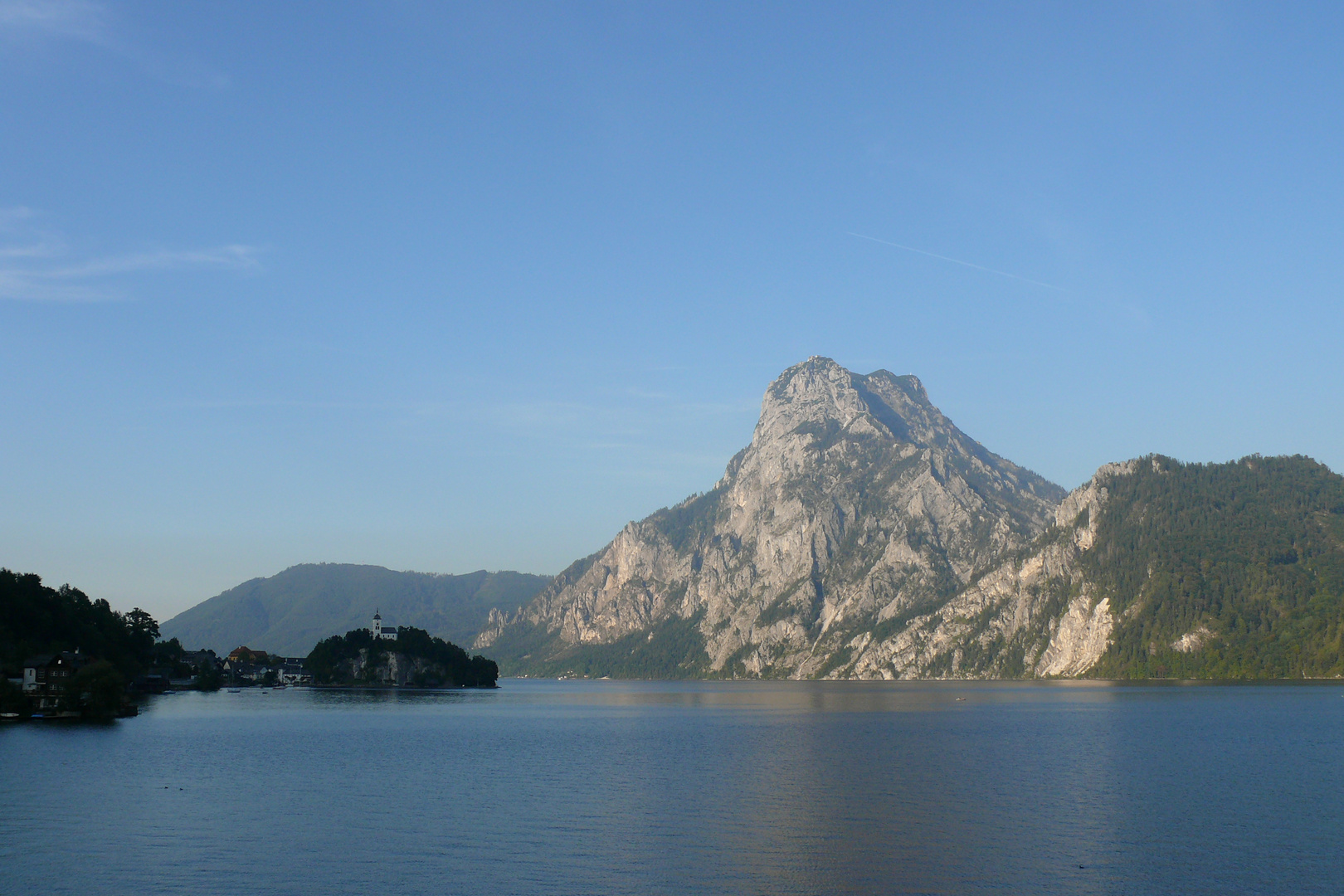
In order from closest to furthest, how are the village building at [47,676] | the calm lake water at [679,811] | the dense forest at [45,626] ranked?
the calm lake water at [679,811] < the village building at [47,676] < the dense forest at [45,626]

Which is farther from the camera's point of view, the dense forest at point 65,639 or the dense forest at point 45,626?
the dense forest at point 45,626

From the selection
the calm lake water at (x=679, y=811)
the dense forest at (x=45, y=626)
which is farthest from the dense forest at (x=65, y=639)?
the calm lake water at (x=679, y=811)

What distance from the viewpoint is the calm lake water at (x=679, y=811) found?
4609 cm

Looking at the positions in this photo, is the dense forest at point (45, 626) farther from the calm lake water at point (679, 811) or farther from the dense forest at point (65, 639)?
the calm lake water at point (679, 811)

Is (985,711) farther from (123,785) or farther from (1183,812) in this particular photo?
(123,785)

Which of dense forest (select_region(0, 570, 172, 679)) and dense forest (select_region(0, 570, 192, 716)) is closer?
dense forest (select_region(0, 570, 192, 716))

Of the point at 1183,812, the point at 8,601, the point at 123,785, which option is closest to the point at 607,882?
the point at 1183,812

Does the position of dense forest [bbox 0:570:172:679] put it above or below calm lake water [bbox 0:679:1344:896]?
above

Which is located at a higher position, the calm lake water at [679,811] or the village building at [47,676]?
the village building at [47,676]

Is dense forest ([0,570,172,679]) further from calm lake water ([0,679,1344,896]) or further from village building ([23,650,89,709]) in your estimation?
calm lake water ([0,679,1344,896])

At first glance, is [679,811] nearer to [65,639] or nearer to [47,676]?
[47,676]

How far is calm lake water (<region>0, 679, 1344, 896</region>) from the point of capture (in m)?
46.1

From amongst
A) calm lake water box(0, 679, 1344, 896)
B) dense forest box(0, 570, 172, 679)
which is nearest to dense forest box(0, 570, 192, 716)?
dense forest box(0, 570, 172, 679)

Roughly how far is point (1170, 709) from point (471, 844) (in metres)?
128
